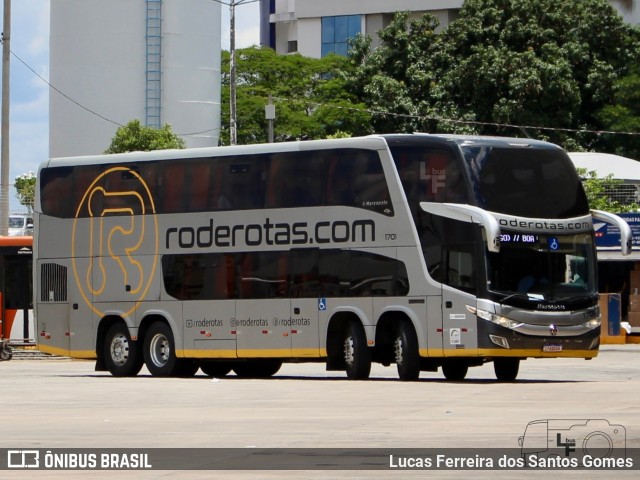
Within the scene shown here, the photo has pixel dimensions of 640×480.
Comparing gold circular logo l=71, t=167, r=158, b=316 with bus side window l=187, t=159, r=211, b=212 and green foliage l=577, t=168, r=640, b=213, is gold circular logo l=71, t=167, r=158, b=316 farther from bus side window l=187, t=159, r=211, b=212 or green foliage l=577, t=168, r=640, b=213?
green foliage l=577, t=168, r=640, b=213

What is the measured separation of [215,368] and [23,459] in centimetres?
1870

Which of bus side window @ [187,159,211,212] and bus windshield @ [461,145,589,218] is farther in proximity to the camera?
bus side window @ [187,159,211,212]

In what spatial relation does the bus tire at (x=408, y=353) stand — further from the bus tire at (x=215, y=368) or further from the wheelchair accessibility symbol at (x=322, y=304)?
the bus tire at (x=215, y=368)

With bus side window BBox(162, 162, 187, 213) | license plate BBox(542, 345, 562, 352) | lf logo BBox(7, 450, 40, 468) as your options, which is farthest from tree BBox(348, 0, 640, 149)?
lf logo BBox(7, 450, 40, 468)

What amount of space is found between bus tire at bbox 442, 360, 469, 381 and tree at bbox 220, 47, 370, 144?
5109 cm

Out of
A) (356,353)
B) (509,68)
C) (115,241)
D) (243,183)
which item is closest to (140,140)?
(509,68)

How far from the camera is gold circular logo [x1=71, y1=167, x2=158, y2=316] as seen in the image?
3112 centimetres

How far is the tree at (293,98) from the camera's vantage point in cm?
8356

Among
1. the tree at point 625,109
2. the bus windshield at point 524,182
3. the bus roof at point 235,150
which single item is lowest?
the bus windshield at point 524,182

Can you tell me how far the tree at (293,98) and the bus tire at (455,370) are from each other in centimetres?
5109

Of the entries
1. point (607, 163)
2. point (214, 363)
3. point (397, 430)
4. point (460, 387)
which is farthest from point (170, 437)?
point (607, 163)

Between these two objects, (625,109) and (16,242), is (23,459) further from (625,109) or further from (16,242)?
(625,109)

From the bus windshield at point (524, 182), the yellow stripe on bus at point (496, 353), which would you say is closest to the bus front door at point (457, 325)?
the yellow stripe on bus at point (496, 353)

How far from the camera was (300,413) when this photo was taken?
19.3 metres
